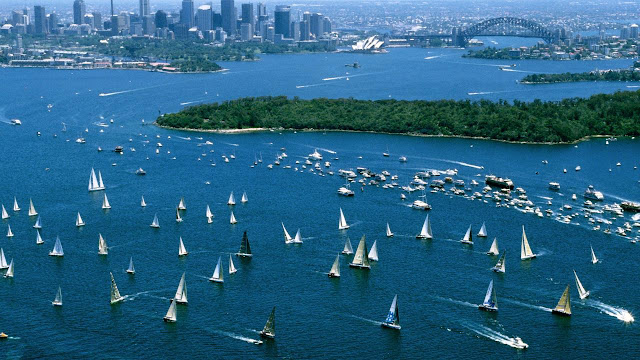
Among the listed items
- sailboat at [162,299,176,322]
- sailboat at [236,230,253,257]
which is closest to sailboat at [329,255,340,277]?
sailboat at [236,230,253,257]

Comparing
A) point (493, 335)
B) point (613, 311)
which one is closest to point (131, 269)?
point (493, 335)

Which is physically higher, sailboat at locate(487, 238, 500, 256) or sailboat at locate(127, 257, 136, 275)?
sailboat at locate(487, 238, 500, 256)

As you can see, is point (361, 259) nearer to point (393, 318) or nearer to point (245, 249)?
point (245, 249)

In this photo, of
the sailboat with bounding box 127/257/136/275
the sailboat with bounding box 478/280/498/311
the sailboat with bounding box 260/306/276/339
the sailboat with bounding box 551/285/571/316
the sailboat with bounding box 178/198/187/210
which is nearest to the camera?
the sailboat with bounding box 260/306/276/339

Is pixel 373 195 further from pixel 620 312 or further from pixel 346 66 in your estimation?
pixel 346 66

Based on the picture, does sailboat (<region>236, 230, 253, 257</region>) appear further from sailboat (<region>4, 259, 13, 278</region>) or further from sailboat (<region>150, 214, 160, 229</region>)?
sailboat (<region>4, 259, 13, 278</region>)
